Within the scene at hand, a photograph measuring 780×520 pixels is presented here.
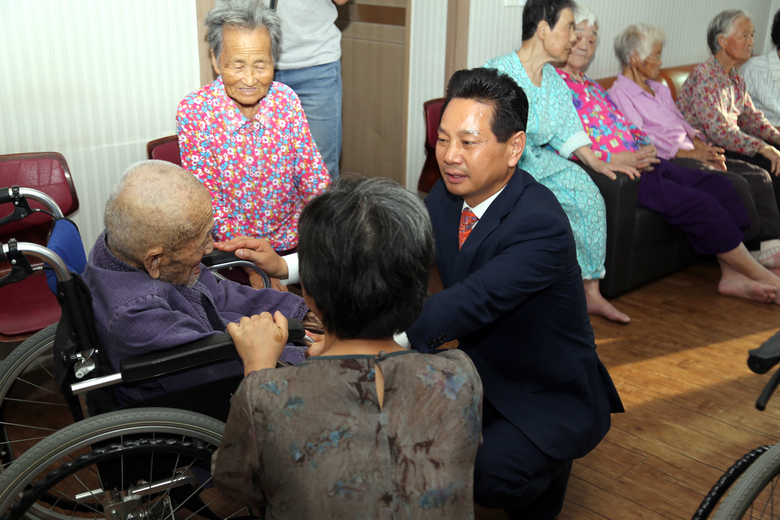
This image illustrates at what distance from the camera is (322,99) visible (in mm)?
2889

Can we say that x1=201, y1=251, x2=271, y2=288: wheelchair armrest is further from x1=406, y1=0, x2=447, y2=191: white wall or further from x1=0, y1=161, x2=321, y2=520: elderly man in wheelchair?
x1=406, y1=0, x2=447, y2=191: white wall

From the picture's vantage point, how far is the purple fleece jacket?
4.43 ft

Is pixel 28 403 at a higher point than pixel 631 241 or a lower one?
lower

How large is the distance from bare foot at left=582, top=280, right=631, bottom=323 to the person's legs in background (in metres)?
1.27

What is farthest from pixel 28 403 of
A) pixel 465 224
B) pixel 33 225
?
A: pixel 465 224

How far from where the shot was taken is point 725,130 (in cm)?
394

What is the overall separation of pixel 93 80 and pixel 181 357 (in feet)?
4.88

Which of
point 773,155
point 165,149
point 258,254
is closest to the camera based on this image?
point 258,254

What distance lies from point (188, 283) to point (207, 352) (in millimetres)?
268

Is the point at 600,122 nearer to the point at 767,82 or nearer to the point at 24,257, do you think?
the point at 767,82

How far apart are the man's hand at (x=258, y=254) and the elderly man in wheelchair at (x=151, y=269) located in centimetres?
29

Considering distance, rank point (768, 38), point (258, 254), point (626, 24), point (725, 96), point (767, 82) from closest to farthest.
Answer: point (258, 254) → point (725, 96) → point (767, 82) → point (626, 24) → point (768, 38)

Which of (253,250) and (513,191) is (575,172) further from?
(253,250)

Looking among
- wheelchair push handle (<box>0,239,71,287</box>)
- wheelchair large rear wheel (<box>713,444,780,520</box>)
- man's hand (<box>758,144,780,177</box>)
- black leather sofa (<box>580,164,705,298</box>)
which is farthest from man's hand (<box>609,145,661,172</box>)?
wheelchair push handle (<box>0,239,71,287</box>)
